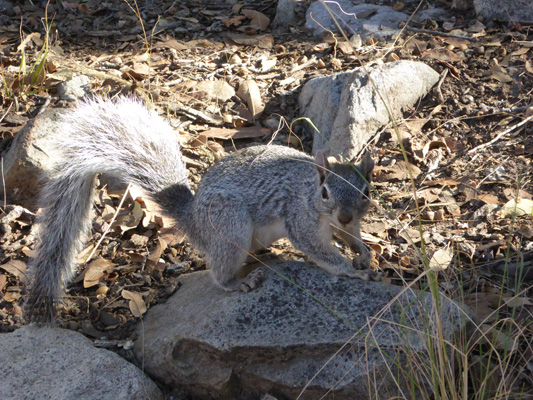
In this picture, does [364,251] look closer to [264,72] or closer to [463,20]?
[264,72]

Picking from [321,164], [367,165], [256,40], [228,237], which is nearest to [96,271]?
[228,237]

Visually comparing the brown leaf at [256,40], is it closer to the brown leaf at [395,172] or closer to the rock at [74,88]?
the rock at [74,88]

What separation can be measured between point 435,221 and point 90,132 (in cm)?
219

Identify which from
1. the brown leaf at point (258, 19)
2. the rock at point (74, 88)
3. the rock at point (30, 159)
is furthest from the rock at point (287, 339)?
the brown leaf at point (258, 19)

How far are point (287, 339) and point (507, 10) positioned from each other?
408cm

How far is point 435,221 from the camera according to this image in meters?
3.86

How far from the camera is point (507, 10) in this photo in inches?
213

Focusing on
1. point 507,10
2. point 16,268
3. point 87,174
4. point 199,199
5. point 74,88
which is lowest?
point 16,268

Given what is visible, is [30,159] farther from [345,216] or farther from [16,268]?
[345,216]

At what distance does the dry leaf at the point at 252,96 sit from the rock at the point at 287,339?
2123mm

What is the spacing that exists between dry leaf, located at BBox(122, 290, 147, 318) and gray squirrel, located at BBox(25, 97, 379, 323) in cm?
42

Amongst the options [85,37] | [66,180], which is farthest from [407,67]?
[85,37]

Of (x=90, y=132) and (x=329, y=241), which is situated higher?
(x=90, y=132)

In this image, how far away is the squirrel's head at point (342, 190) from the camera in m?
2.97
